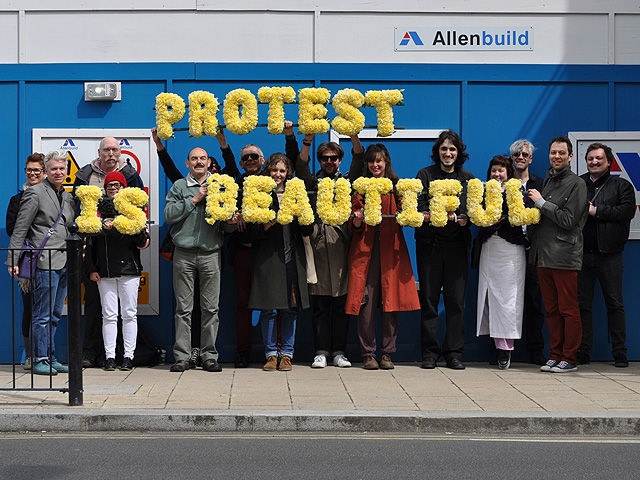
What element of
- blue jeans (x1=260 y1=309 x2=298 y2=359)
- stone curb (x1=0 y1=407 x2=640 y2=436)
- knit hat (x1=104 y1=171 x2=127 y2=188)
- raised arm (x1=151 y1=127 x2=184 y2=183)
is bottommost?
stone curb (x1=0 y1=407 x2=640 y2=436)

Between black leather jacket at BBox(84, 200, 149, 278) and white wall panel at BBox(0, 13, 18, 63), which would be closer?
black leather jacket at BBox(84, 200, 149, 278)

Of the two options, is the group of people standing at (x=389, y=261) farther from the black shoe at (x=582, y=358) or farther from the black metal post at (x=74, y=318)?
the black metal post at (x=74, y=318)

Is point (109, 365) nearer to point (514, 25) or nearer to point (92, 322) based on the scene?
point (92, 322)

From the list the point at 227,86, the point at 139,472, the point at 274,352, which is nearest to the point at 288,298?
the point at 274,352

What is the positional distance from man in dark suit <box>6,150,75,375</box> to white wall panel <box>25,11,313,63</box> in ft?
4.96

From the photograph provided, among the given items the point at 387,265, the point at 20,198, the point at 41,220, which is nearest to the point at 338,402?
the point at 387,265

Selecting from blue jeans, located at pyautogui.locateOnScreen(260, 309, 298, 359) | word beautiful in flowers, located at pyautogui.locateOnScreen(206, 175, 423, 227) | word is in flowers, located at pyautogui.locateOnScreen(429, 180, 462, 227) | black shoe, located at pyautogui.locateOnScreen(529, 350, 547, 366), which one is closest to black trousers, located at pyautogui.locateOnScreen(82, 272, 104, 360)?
word beautiful in flowers, located at pyautogui.locateOnScreen(206, 175, 423, 227)

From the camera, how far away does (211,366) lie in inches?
348

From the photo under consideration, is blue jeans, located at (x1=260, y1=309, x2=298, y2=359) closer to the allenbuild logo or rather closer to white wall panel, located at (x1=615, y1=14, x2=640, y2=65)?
the allenbuild logo

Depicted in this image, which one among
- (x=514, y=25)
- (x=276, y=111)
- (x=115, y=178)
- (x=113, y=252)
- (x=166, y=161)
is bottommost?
(x=113, y=252)

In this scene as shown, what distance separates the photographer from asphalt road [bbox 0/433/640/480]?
5449mm

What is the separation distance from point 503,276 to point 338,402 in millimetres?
2796

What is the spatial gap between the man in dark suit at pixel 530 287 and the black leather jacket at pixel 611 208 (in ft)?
2.25

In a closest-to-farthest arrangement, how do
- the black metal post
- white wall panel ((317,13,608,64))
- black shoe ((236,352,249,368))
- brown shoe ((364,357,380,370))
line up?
the black metal post < brown shoe ((364,357,380,370)) < black shoe ((236,352,249,368)) < white wall panel ((317,13,608,64))
